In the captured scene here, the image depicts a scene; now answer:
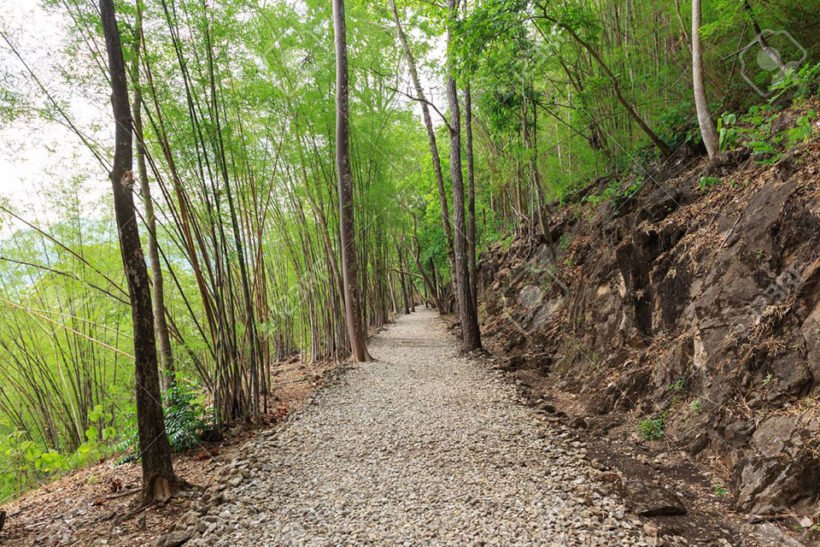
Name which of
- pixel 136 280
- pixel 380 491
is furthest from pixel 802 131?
pixel 136 280

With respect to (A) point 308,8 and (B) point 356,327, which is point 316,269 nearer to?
(B) point 356,327

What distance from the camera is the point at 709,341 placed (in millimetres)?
2275

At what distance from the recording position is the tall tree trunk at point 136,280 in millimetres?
2012

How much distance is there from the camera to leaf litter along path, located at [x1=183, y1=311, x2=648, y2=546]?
1.74 metres

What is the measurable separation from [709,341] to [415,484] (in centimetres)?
191

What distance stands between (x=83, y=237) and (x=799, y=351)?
25.2 feet

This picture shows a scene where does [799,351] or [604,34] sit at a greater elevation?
[604,34]

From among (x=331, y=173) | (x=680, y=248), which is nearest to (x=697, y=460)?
(x=680, y=248)

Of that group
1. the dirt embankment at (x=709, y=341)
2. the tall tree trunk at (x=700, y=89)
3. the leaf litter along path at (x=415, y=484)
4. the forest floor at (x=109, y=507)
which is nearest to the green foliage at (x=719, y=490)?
the dirt embankment at (x=709, y=341)

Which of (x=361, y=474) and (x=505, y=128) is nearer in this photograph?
(x=361, y=474)

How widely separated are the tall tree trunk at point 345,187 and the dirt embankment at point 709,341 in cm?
265

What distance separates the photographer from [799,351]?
5.80 feet

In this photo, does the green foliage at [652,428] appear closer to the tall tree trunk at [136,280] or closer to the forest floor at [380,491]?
the forest floor at [380,491]

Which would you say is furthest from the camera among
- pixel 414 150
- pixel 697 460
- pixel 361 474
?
pixel 414 150
